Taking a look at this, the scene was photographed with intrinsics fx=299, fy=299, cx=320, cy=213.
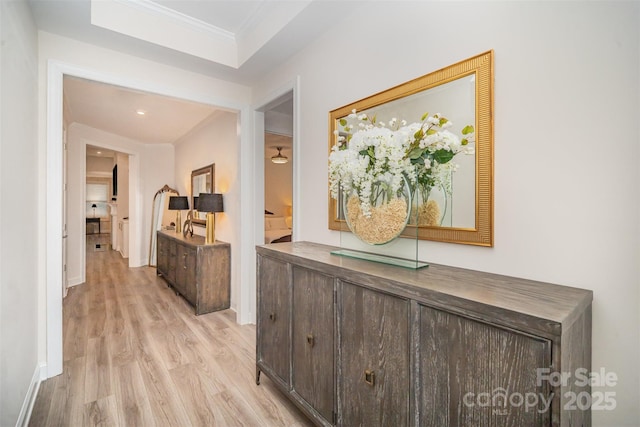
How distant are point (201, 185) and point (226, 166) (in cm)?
99

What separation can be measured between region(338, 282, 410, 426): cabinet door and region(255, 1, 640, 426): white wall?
45 cm

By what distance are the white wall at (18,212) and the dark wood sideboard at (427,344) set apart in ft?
4.40

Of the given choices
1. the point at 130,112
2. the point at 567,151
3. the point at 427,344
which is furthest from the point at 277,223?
the point at 567,151

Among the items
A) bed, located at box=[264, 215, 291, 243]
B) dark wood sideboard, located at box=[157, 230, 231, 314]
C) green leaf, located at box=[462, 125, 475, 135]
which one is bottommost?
dark wood sideboard, located at box=[157, 230, 231, 314]

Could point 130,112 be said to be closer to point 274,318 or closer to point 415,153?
point 274,318

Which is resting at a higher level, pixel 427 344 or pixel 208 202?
pixel 208 202

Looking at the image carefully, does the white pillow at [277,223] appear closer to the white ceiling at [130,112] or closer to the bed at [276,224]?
the bed at [276,224]

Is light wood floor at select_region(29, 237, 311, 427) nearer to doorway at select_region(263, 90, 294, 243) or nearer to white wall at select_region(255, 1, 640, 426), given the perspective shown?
white wall at select_region(255, 1, 640, 426)

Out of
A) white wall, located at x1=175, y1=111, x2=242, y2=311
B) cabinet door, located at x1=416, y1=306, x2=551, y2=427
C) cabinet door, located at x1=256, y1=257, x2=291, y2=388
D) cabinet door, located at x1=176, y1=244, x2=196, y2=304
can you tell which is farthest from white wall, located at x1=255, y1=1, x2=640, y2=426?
cabinet door, located at x1=176, y1=244, x2=196, y2=304

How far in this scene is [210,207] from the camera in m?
3.64

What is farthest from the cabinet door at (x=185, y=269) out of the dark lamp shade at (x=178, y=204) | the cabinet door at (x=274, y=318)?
the cabinet door at (x=274, y=318)

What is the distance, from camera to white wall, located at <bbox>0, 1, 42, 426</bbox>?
1408 mm

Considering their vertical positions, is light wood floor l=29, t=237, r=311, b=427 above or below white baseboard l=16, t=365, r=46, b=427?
below

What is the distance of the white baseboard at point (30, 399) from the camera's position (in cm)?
165
